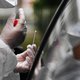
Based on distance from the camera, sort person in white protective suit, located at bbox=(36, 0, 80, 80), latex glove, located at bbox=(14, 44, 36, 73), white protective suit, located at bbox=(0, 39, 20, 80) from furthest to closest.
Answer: latex glove, located at bbox=(14, 44, 36, 73) → white protective suit, located at bbox=(0, 39, 20, 80) → person in white protective suit, located at bbox=(36, 0, 80, 80)

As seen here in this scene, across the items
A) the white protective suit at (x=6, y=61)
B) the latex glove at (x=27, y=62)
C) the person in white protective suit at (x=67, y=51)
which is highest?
the person in white protective suit at (x=67, y=51)

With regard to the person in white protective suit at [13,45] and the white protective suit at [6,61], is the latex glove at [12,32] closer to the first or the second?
the person in white protective suit at [13,45]

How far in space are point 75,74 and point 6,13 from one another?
2.87ft

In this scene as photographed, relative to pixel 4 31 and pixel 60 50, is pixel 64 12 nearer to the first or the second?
pixel 60 50

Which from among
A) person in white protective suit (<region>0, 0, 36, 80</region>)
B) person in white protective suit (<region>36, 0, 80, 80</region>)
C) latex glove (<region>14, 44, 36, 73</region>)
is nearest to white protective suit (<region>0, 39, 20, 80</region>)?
person in white protective suit (<region>0, 0, 36, 80</region>)

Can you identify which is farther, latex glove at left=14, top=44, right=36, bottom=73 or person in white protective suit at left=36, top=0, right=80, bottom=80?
latex glove at left=14, top=44, right=36, bottom=73

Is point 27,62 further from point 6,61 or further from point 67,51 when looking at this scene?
point 67,51

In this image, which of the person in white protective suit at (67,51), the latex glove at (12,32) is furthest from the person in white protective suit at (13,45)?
the person in white protective suit at (67,51)

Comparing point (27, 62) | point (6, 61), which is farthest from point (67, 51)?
point (27, 62)

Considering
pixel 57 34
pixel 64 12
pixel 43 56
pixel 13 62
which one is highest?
pixel 64 12

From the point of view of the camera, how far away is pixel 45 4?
7000 mm

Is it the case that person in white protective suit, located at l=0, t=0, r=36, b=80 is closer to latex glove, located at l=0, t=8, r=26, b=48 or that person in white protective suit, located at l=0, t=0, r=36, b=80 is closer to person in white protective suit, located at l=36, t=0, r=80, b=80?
latex glove, located at l=0, t=8, r=26, b=48

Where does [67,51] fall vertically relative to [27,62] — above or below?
above

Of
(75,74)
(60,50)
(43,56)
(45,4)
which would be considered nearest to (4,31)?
(43,56)
